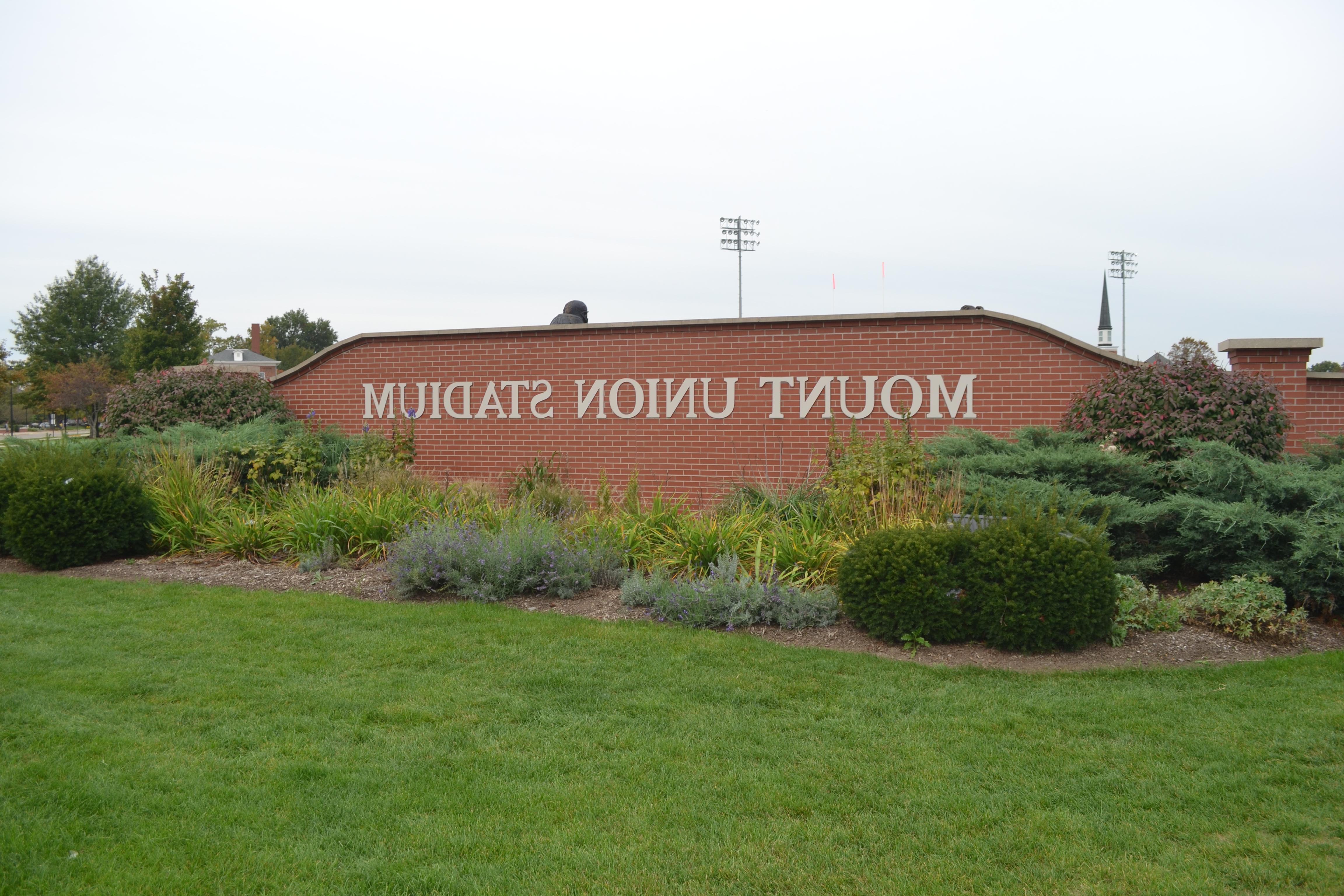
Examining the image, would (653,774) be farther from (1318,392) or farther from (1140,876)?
(1318,392)

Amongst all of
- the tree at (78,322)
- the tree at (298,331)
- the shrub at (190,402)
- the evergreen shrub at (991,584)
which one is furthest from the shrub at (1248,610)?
the tree at (298,331)

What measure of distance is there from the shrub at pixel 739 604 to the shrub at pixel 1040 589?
1.09 metres

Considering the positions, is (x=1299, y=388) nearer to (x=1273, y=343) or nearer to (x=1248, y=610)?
(x=1273, y=343)

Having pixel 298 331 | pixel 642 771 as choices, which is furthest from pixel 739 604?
pixel 298 331

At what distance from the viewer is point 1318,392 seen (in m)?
9.80

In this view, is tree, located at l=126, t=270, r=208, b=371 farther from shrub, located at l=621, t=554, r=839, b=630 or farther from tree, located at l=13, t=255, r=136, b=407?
shrub, located at l=621, t=554, r=839, b=630

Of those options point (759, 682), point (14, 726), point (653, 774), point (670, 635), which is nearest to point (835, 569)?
point (670, 635)

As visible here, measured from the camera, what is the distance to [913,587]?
606cm

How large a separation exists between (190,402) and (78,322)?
53.9 m

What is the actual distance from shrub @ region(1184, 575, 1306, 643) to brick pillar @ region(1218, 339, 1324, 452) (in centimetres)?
380

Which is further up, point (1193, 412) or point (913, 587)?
point (1193, 412)

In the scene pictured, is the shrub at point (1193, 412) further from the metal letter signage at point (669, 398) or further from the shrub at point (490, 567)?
the shrub at point (490, 567)

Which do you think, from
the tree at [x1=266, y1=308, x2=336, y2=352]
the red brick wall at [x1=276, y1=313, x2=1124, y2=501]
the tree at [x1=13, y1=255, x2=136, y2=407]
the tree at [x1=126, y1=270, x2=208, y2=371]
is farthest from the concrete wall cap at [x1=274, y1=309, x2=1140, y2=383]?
the tree at [x1=266, y1=308, x2=336, y2=352]

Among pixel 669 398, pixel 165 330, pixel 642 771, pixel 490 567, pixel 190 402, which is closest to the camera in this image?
pixel 642 771
